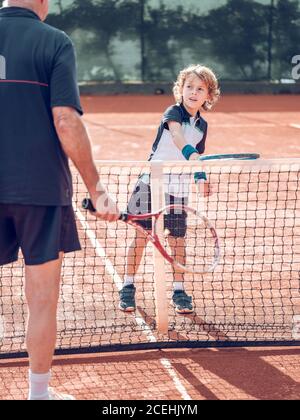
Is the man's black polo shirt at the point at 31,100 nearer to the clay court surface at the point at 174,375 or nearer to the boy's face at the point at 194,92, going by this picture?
the clay court surface at the point at 174,375

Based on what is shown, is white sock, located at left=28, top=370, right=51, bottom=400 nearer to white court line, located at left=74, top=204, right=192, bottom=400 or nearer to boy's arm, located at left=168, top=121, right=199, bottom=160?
white court line, located at left=74, top=204, right=192, bottom=400

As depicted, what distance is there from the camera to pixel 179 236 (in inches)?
196

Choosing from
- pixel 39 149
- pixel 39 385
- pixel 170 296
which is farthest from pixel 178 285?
pixel 39 149

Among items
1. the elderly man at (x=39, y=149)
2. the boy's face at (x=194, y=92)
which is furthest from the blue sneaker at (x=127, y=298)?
the elderly man at (x=39, y=149)

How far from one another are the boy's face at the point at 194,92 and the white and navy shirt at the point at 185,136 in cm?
Answer: 6

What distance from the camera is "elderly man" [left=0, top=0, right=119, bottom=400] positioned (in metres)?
3.14

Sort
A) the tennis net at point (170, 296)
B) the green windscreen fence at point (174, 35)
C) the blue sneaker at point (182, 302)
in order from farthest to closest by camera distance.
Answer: the green windscreen fence at point (174, 35) → the blue sneaker at point (182, 302) → the tennis net at point (170, 296)

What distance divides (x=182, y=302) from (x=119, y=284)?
71 cm

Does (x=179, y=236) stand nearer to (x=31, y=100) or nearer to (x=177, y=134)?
(x=177, y=134)

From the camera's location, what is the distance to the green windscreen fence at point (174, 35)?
742 inches

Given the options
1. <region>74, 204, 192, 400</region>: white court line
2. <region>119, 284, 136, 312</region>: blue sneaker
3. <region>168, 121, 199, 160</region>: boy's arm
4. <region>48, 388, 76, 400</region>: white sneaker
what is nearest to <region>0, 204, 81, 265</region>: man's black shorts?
<region>48, 388, 76, 400</region>: white sneaker

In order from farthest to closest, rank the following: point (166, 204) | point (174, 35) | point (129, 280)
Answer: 1. point (174, 35)
2. point (129, 280)
3. point (166, 204)

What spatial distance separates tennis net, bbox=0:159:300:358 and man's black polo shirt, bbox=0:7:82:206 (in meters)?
1.37
